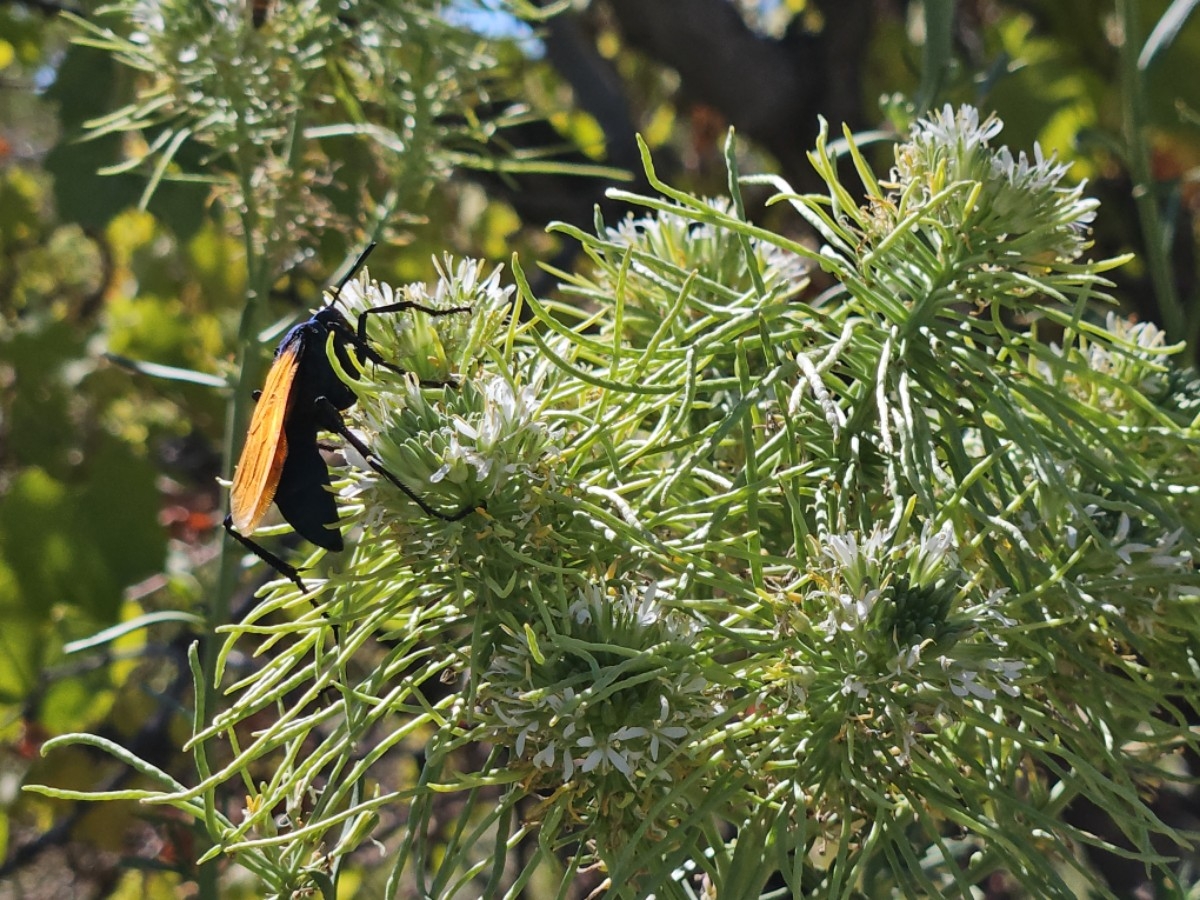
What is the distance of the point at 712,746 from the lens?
324mm

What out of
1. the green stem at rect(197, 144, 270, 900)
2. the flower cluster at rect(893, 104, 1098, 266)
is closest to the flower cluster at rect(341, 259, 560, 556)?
the flower cluster at rect(893, 104, 1098, 266)

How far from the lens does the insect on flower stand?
1.15 ft

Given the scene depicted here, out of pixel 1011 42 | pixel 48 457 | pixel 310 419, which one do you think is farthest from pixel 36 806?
pixel 1011 42

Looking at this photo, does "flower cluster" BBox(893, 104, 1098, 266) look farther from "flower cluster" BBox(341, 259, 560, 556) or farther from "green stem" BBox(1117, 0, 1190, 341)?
"green stem" BBox(1117, 0, 1190, 341)

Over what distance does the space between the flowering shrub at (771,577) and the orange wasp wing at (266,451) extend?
0.04 m

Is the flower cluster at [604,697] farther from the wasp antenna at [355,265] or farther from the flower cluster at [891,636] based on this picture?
the wasp antenna at [355,265]

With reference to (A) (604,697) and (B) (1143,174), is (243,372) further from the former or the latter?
(B) (1143,174)

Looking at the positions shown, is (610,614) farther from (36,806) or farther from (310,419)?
(36,806)

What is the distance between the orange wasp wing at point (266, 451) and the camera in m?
0.37

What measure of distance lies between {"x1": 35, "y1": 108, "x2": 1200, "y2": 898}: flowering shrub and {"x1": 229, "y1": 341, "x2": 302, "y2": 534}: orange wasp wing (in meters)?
0.04

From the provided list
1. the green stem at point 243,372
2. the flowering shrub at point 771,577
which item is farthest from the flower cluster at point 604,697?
the green stem at point 243,372

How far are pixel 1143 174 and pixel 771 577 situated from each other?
431 mm

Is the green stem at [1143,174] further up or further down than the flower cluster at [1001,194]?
further up

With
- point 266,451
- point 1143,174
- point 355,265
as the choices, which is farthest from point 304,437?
point 1143,174
